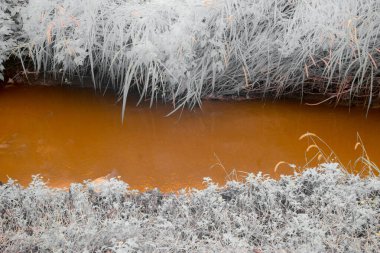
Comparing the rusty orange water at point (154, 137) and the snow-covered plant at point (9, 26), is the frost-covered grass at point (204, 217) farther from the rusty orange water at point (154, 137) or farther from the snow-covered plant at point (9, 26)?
the snow-covered plant at point (9, 26)

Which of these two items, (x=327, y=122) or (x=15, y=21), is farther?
(x=15, y=21)

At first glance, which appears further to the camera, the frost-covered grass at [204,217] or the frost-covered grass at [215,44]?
the frost-covered grass at [215,44]

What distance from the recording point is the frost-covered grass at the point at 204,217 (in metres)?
2.27

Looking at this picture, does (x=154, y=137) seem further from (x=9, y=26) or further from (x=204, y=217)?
(x=9, y=26)

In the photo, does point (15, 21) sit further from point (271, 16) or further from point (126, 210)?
point (126, 210)

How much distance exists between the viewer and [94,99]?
13.3 feet

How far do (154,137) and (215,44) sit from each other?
829 millimetres

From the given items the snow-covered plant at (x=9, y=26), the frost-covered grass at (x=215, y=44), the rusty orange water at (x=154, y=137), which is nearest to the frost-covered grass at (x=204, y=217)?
the rusty orange water at (x=154, y=137)

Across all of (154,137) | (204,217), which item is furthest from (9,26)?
(204,217)

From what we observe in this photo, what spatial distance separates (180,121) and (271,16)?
107cm

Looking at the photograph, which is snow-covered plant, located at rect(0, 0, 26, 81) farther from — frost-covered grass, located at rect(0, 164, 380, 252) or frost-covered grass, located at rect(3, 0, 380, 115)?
frost-covered grass, located at rect(0, 164, 380, 252)

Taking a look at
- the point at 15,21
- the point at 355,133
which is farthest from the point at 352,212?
the point at 15,21

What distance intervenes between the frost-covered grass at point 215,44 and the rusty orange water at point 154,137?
7.3 inches

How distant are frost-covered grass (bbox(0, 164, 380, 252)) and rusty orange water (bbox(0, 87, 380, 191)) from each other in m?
0.50
